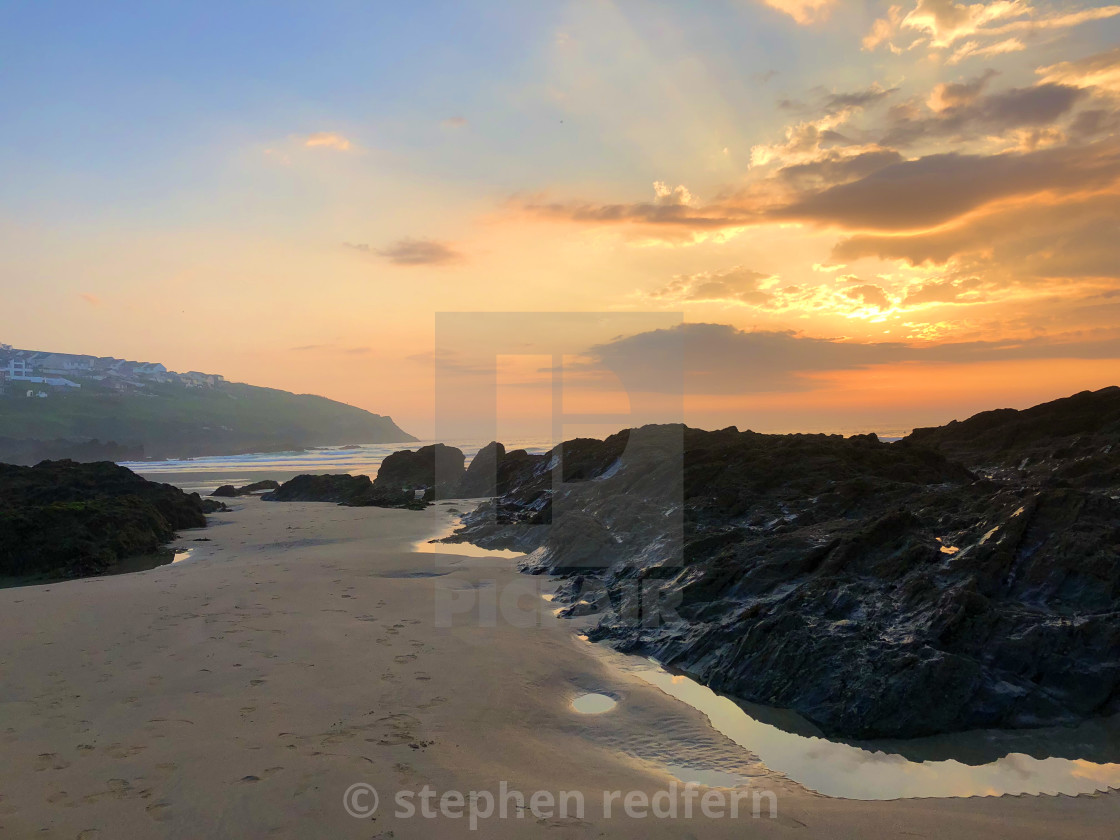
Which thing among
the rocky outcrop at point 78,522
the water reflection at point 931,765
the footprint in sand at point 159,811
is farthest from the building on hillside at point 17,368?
the water reflection at point 931,765

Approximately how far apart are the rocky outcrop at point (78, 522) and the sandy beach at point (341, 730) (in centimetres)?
372

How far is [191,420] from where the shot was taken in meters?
123

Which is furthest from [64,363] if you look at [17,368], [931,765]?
[931,765]

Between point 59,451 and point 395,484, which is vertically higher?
point 59,451

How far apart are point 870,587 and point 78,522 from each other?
1741cm

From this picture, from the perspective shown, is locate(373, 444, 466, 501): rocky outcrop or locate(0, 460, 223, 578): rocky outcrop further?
locate(373, 444, 466, 501): rocky outcrop

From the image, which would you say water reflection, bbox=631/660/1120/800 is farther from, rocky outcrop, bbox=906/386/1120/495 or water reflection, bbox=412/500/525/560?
water reflection, bbox=412/500/525/560

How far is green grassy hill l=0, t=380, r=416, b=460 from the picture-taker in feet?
343

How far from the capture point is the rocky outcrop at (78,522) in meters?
14.2

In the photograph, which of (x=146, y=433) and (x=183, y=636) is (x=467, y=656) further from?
(x=146, y=433)

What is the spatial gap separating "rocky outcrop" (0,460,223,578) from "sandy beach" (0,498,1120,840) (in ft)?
12.2

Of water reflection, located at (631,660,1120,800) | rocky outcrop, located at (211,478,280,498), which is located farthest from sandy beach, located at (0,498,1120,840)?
Result: rocky outcrop, located at (211,478,280,498)

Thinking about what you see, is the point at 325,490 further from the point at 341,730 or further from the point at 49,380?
the point at 49,380

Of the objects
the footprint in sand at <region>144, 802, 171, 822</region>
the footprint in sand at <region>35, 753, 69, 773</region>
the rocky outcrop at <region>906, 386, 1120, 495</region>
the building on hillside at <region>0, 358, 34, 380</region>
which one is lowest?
the footprint in sand at <region>35, 753, 69, 773</region>
